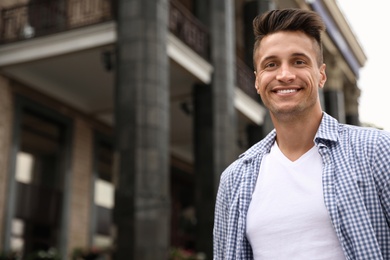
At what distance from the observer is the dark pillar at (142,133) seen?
9859 millimetres

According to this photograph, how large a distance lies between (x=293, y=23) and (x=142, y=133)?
8.80 m

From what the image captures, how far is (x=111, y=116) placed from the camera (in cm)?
1655

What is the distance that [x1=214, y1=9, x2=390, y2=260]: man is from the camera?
1.46 meters

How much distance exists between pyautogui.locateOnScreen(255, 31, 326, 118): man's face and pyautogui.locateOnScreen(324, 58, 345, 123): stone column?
910 inches

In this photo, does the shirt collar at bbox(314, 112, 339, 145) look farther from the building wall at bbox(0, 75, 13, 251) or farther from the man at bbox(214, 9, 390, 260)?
the building wall at bbox(0, 75, 13, 251)

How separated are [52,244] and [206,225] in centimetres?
421

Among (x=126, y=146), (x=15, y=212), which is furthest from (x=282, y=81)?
(x=15, y=212)

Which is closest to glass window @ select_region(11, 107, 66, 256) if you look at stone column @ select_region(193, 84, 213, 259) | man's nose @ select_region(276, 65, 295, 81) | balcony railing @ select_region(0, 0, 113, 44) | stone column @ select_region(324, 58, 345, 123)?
balcony railing @ select_region(0, 0, 113, 44)

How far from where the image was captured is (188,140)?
19781 millimetres

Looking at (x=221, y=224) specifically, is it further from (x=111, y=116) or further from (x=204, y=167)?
(x=111, y=116)

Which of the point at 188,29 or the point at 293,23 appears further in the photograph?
the point at 188,29

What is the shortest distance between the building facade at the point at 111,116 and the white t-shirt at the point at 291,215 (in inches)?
327

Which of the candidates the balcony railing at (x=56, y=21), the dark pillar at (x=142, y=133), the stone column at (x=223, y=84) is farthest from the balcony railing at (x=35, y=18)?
the stone column at (x=223, y=84)

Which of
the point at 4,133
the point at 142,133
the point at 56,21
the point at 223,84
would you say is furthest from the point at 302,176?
the point at 56,21
